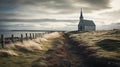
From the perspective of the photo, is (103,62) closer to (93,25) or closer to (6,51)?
(6,51)

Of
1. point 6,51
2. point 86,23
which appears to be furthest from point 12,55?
point 86,23

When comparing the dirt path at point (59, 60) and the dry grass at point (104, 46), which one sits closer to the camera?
the dirt path at point (59, 60)

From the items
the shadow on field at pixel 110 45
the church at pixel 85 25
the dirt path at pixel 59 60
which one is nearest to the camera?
the dirt path at pixel 59 60

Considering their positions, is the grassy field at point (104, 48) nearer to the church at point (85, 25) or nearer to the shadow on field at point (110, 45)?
the shadow on field at point (110, 45)

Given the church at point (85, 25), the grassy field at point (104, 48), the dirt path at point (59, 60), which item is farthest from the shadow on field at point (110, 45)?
the church at point (85, 25)

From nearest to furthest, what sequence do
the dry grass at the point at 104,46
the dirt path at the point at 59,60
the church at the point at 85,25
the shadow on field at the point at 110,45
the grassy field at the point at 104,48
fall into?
the dirt path at the point at 59,60, the grassy field at the point at 104,48, the dry grass at the point at 104,46, the shadow on field at the point at 110,45, the church at the point at 85,25

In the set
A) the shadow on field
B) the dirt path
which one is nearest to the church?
the shadow on field

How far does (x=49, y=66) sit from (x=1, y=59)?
22.8ft

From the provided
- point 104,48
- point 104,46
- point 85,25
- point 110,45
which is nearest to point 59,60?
point 104,48

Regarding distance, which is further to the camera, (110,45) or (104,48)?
(110,45)

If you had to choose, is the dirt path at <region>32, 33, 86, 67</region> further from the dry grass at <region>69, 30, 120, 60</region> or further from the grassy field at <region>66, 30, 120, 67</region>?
the dry grass at <region>69, 30, 120, 60</region>

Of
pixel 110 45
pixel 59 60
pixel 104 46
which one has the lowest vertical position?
pixel 59 60

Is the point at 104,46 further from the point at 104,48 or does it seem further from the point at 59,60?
the point at 59,60

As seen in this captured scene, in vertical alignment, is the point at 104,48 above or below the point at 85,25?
below
